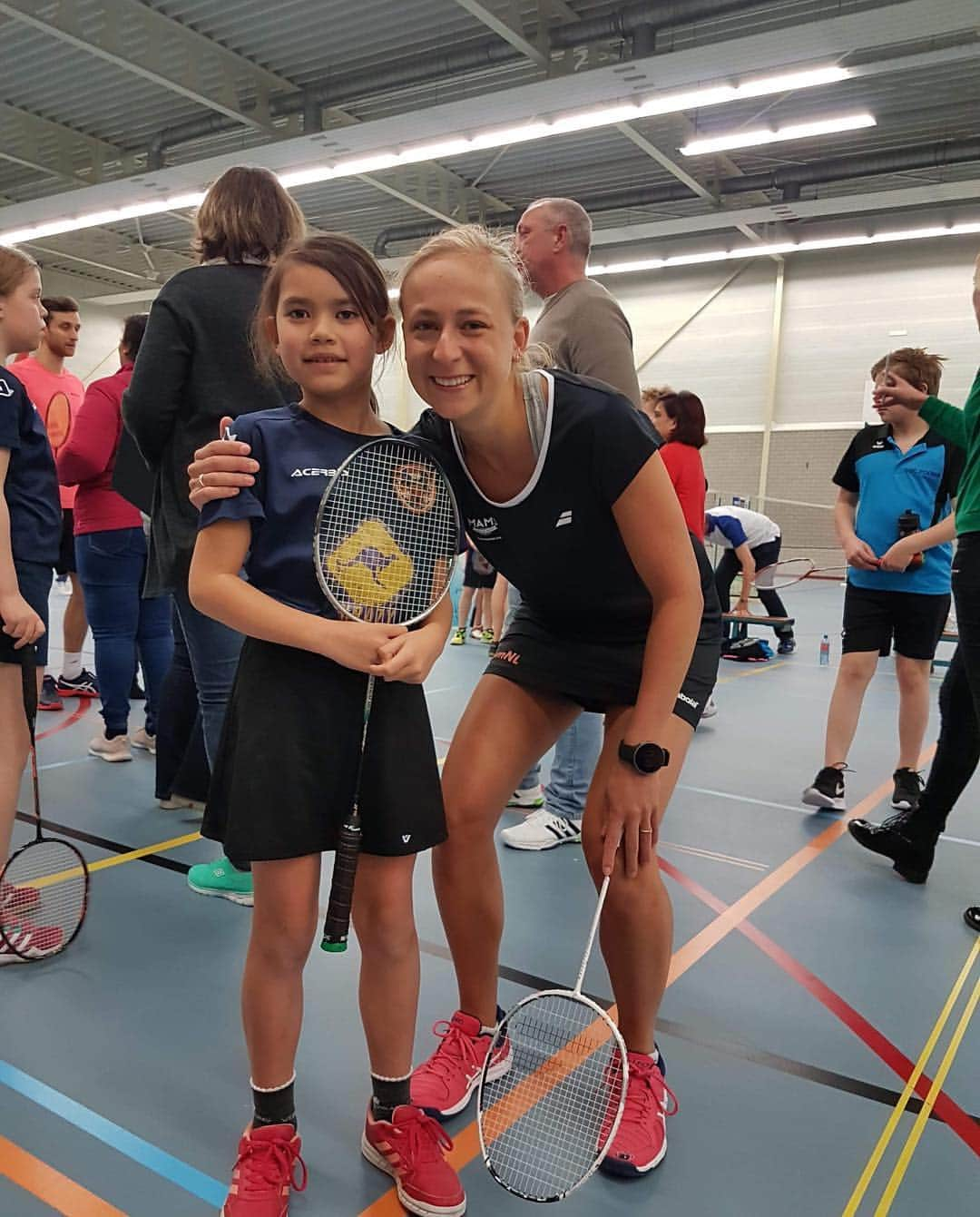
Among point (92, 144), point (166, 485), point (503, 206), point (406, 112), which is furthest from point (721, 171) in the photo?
point (166, 485)

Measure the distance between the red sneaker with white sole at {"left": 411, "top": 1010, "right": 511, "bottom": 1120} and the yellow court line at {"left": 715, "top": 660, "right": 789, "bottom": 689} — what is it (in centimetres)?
524

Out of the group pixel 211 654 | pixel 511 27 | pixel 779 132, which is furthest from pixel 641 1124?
pixel 779 132

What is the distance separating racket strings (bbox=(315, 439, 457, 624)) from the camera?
1.61 metres

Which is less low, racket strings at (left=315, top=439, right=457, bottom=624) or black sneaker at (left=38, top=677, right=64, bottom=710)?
racket strings at (left=315, top=439, right=457, bottom=624)

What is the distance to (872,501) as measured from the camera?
4.02 m

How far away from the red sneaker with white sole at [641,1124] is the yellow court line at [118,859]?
189 cm

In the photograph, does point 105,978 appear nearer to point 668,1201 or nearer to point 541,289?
point 668,1201

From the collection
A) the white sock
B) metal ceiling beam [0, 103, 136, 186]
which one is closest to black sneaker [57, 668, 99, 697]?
the white sock

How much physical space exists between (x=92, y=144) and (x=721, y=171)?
948 centimetres

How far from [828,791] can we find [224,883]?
2.54 m

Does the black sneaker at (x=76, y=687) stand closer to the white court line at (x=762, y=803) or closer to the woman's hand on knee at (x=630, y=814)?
the white court line at (x=762, y=803)

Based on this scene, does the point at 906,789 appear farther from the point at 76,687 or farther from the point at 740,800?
the point at 76,687

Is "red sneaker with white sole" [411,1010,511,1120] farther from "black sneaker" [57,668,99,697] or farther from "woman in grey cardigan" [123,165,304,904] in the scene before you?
"black sneaker" [57,668,99,697]

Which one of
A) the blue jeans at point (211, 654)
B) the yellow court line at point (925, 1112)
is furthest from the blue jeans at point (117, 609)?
the yellow court line at point (925, 1112)
